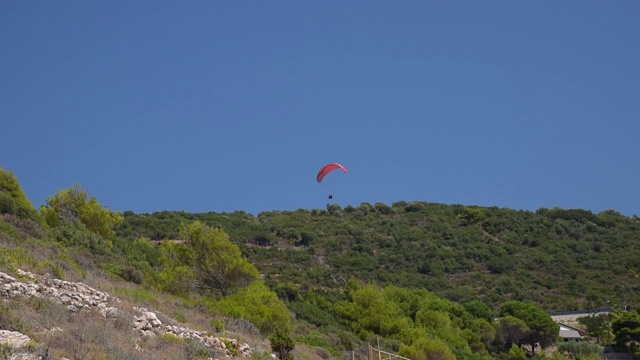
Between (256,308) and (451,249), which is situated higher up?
(451,249)

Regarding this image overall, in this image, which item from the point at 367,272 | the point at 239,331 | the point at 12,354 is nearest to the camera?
the point at 12,354

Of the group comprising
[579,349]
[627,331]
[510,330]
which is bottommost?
[579,349]

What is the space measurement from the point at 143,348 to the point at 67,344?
7.45ft

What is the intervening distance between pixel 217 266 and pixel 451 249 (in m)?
46.4

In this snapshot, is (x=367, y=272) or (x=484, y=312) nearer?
(x=484, y=312)

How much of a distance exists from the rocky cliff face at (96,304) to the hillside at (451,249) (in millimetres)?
30664

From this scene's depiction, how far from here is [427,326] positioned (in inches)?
1518

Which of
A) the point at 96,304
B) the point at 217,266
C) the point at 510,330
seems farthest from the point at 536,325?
the point at 96,304

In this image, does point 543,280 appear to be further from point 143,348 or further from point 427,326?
point 143,348

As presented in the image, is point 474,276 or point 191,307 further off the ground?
point 474,276

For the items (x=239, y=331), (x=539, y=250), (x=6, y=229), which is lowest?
(x=239, y=331)

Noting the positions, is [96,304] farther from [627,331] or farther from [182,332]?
[627,331]

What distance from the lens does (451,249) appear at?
70.0 m

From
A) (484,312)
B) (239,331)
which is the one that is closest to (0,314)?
(239,331)
